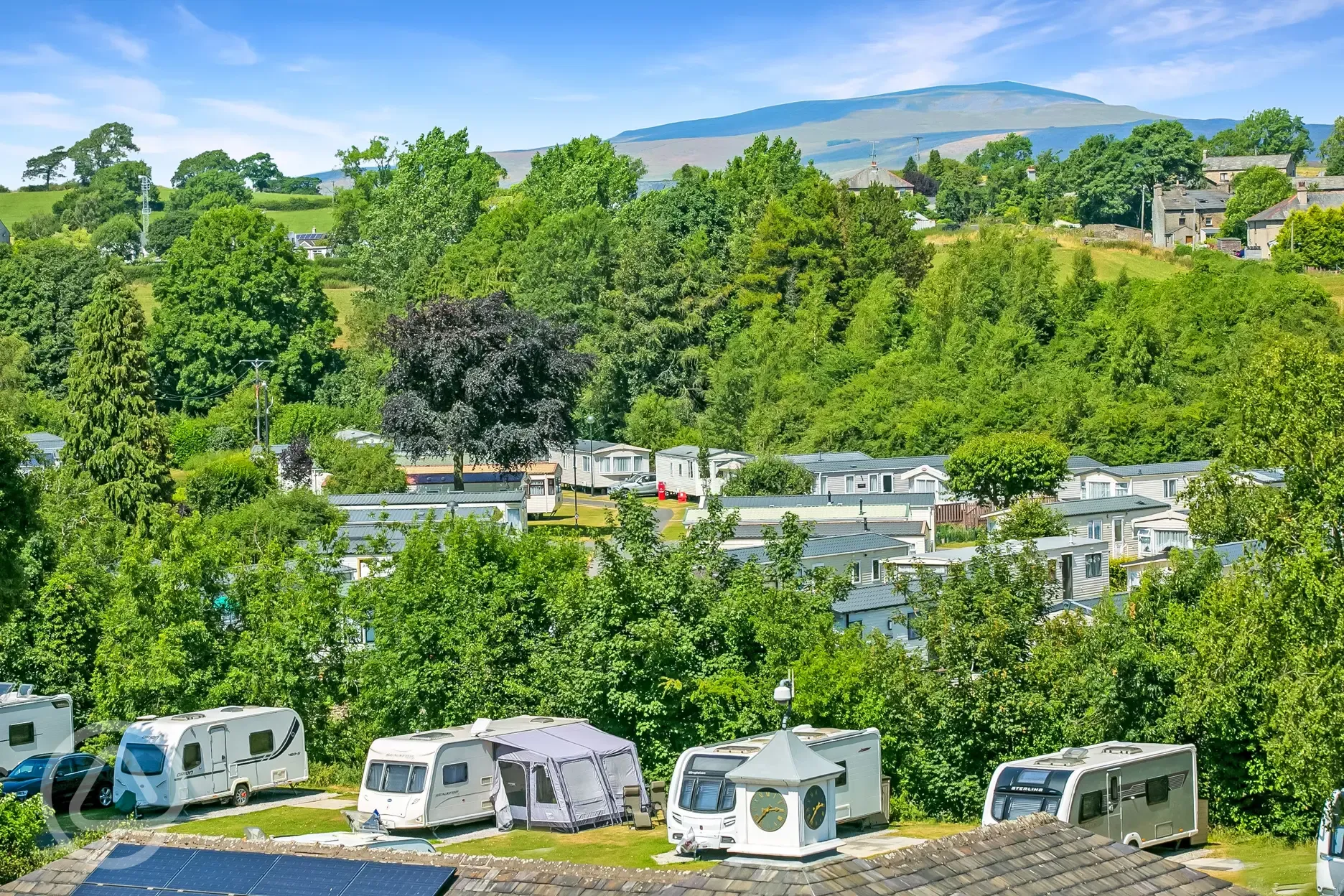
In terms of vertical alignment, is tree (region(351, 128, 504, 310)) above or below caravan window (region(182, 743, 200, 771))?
above

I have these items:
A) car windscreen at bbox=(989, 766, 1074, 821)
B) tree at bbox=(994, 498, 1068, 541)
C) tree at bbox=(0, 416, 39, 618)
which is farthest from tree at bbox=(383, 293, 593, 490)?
car windscreen at bbox=(989, 766, 1074, 821)

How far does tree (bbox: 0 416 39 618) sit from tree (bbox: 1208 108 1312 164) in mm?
126173

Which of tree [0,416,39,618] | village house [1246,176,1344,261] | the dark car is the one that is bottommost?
the dark car

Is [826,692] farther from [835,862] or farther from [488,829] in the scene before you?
[835,862]

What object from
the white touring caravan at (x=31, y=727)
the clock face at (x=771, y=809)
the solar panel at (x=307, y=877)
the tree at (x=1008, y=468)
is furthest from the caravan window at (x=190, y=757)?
the tree at (x=1008, y=468)

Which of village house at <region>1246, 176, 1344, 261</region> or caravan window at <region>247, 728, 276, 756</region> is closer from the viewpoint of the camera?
caravan window at <region>247, 728, 276, 756</region>

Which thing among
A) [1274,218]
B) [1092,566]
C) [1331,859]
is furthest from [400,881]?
[1274,218]

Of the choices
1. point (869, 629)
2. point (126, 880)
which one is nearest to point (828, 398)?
point (869, 629)

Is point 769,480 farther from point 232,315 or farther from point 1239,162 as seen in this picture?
point 1239,162

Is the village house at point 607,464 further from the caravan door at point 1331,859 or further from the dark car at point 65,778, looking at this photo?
the caravan door at point 1331,859

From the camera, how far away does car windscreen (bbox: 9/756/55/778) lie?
2150 cm

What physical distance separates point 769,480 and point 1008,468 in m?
7.95

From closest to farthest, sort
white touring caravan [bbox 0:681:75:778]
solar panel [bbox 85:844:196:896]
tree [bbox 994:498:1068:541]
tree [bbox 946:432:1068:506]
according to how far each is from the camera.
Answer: solar panel [bbox 85:844:196:896] < white touring caravan [bbox 0:681:75:778] < tree [bbox 994:498:1068:541] < tree [bbox 946:432:1068:506]

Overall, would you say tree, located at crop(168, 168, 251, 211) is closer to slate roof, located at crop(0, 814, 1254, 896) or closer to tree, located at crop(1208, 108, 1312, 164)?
tree, located at crop(1208, 108, 1312, 164)
